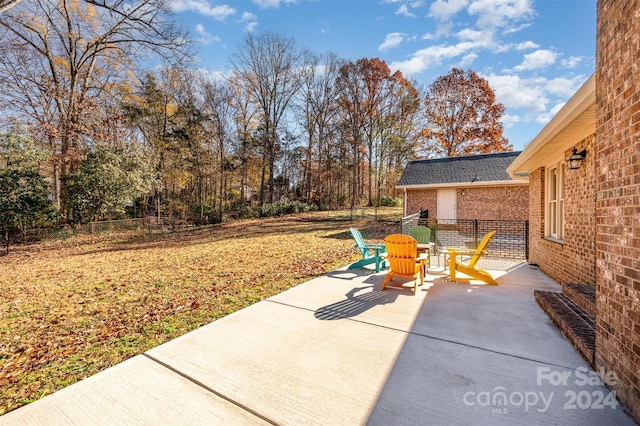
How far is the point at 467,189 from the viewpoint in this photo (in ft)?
52.9

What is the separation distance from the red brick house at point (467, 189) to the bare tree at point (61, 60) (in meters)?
16.4

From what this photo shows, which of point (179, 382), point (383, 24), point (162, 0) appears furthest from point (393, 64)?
point (179, 382)

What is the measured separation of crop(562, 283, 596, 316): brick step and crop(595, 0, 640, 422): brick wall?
4.12ft

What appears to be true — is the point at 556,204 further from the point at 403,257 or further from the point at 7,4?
the point at 7,4

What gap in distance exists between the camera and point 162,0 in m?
10.6

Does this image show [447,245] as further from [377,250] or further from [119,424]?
[119,424]

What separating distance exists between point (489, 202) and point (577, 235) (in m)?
12.2

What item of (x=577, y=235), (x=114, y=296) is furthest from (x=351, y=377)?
(x=114, y=296)

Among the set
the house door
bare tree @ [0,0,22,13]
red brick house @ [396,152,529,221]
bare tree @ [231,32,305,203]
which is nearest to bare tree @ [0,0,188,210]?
bare tree @ [0,0,22,13]

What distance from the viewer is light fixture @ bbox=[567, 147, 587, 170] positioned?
4.35 meters

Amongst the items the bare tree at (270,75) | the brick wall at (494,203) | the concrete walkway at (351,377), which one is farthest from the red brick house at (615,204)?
the bare tree at (270,75)

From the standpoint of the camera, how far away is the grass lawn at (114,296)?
117 inches

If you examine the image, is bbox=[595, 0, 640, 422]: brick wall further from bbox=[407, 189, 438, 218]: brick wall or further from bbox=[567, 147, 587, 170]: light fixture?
bbox=[407, 189, 438, 218]: brick wall

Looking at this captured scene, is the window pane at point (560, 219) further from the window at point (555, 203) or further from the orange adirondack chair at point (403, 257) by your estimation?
the orange adirondack chair at point (403, 257)
